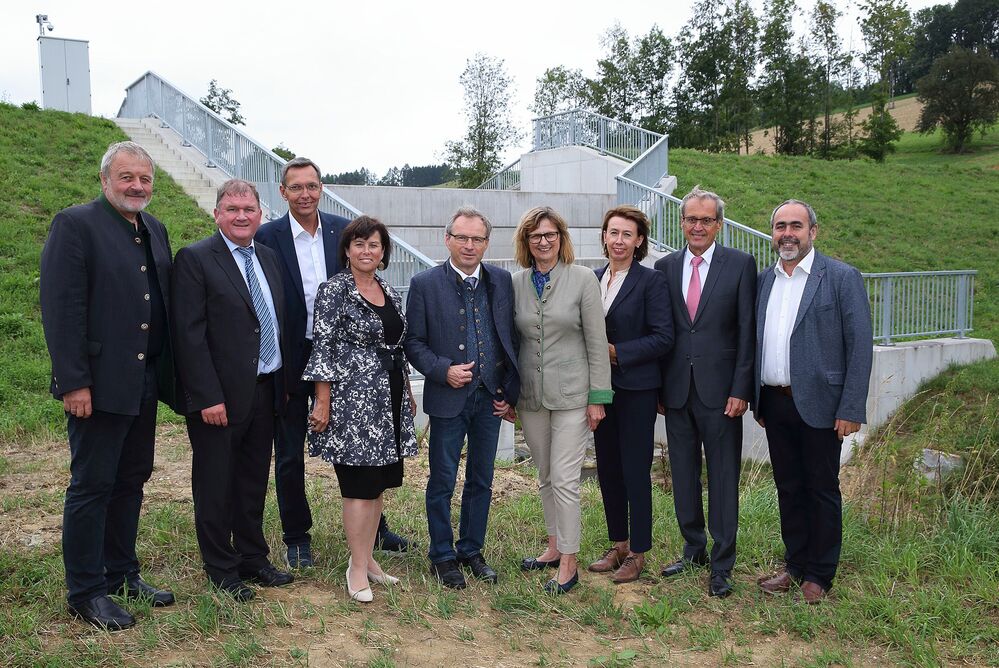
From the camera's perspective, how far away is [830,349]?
4.43 meters

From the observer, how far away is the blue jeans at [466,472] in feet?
15.3

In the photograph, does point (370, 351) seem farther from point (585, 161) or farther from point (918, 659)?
point (585, 161)

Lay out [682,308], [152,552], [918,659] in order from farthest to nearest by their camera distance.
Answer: [152,552] → [682,308] → [918,659]

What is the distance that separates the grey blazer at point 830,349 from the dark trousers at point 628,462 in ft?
2.73

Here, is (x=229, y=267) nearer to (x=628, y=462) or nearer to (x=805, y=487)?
(x=628, y=462)

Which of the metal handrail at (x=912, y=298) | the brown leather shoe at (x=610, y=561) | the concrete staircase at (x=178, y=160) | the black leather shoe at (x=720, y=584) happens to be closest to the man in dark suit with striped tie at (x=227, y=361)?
the brown leather shoe at (x=610, y=561)

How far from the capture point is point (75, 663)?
143 inches

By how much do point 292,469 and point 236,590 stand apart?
2.60 feet

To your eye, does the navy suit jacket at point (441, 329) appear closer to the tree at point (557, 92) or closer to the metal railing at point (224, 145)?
the metal railing at point (224, 145)

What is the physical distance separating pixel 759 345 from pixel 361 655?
2.65 meters

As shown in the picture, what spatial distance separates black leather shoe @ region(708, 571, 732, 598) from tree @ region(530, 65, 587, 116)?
34.2 meters

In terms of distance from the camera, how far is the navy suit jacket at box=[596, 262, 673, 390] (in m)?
4.68

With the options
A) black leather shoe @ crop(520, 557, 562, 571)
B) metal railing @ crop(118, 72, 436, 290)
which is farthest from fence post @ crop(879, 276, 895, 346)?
black leather shoe @ crop(520, 557, 562, 571)

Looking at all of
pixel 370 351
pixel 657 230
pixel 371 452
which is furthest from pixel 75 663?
pixel 657 230
